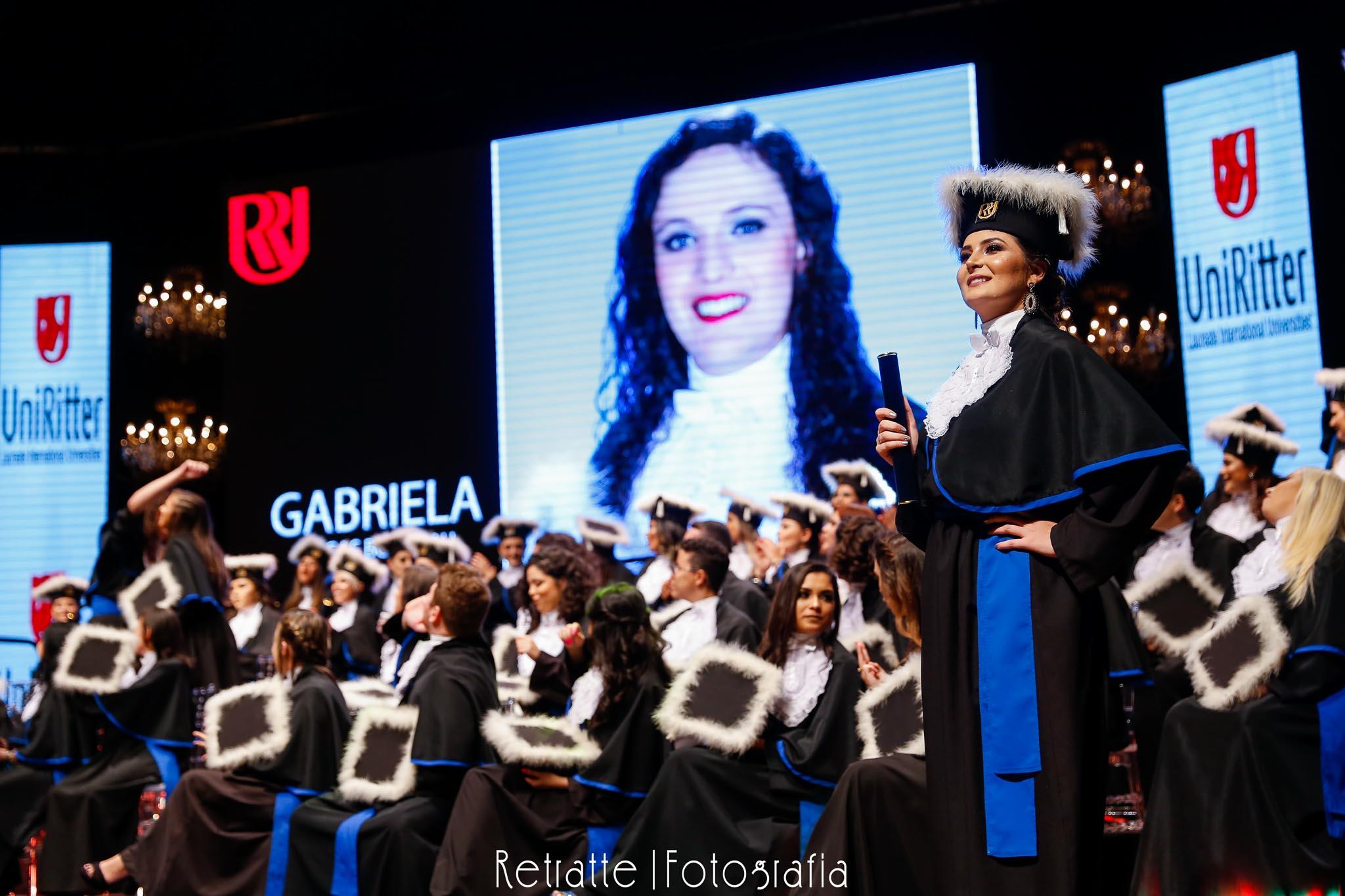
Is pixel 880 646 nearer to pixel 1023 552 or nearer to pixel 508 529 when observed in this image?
pixel 1023 552

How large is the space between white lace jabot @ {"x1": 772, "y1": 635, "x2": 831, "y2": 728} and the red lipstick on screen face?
6283mm

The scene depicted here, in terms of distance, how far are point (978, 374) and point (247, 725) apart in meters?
4.20

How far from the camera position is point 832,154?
1098 cm

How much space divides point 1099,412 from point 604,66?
1039cm

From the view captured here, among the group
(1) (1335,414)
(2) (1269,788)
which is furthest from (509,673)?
(1) (1335,414)

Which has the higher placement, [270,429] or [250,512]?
[270,429]

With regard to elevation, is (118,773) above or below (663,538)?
below

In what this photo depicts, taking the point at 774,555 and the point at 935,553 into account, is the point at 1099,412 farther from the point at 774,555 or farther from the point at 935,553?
the point at 774,555

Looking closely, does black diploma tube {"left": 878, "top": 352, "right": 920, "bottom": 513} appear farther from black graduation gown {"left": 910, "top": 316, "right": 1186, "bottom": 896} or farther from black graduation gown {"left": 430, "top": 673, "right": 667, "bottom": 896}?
black graduation gown {"left": 430, "top": 673, "right": 667, "bottom": 896}

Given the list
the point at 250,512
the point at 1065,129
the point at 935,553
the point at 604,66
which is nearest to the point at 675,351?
the point at 604,66

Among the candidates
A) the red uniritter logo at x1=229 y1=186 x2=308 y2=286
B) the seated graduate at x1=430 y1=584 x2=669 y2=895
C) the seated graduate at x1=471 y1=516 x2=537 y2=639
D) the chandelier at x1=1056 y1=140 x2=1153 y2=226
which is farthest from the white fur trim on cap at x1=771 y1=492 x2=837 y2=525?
the red uniritter logo at x1=229 y1=186 x2=308 y2=286

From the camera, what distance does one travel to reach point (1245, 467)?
7043 millimetres

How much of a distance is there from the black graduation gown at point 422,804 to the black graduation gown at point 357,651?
2.90 metres

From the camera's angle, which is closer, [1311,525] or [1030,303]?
[1030,303]
